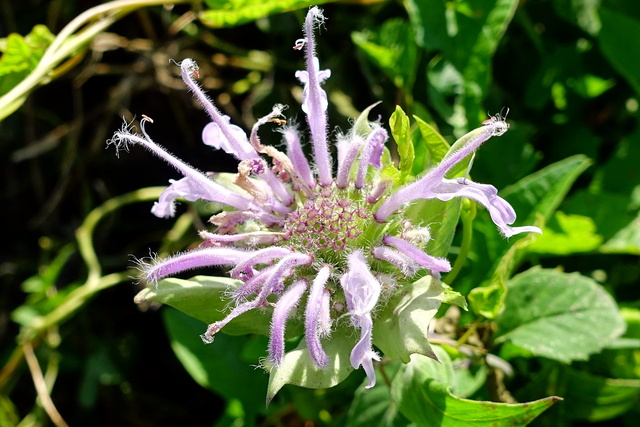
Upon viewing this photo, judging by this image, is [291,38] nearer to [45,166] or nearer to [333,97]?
[333,97]

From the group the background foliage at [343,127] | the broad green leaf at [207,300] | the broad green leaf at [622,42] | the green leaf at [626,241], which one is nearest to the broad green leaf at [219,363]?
the background foliage at [343,127]

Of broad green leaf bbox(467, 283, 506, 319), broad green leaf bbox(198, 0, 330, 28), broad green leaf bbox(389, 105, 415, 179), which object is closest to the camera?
A: broad green leaf bbox(389, 105, 415, 179)

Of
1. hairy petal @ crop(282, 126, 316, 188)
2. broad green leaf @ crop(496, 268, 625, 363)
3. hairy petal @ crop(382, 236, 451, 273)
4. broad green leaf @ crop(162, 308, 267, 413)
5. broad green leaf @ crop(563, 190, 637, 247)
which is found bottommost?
broad green leaf @ crop(162, 308, 267, 413)

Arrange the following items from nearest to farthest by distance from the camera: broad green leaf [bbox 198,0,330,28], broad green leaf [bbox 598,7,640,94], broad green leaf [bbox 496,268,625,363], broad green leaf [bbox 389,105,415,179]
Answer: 1. broad green leaf [bbox 389,105,415,179]
2. broad green leaf [bbox 496,268,625,363]
3. broad green leaf [bbox 198,0,330,28]
4. broad green leaf [bbox 598,7,640,94]

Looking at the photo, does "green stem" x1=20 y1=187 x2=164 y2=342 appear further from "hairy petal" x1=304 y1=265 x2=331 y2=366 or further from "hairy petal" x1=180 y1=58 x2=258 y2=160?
"hairy petal" x1=304 y1=265 x2=331 y2=366

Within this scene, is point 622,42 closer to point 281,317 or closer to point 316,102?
point 316,102

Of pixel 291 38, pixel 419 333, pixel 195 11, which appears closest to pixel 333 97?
pixel 291 38

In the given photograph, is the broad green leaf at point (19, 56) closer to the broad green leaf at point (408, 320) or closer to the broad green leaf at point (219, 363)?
the broad green leaf at point (219, 363)

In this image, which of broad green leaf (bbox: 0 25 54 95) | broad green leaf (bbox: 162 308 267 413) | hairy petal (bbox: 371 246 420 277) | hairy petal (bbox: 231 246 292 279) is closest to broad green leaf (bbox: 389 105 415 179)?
hairy petal (bbox: 371 246 420 277)
